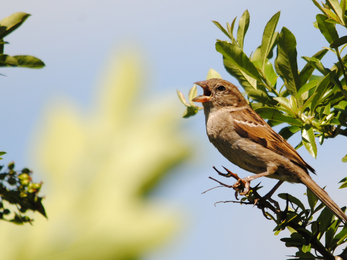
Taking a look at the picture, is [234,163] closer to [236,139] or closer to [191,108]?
[236,139]

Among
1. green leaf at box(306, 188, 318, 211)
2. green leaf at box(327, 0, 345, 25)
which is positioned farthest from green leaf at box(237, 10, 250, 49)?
green leaf at box(306, 188, 318, 211)

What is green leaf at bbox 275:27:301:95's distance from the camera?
2.53m

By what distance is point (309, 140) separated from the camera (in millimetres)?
2443

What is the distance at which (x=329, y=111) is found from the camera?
2482 millimetres

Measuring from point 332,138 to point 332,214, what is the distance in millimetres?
537

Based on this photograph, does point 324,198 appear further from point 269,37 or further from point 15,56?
point 15,56

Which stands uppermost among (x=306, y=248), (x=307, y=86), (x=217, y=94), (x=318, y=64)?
(x=217, y=94)

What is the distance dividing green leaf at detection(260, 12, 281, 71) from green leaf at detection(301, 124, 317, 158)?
66 centimetres

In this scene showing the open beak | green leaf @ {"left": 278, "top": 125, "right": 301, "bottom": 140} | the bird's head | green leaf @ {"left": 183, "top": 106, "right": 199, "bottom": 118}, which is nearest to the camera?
green leaf @ {"left": 278, "top": 125, "right": 301, "bottom": 140}

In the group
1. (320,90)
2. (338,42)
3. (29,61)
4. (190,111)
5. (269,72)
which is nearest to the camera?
(29,61)

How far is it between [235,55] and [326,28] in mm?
602

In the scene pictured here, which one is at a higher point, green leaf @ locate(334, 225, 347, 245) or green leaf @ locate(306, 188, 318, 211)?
green leaf @ locate(306, 188, 318, 211)

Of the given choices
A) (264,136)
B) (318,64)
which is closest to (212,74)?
(264,136)

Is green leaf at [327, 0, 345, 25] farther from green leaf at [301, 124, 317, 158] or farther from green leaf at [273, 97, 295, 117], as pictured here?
green leaf at [301, 124, 317, 158]
